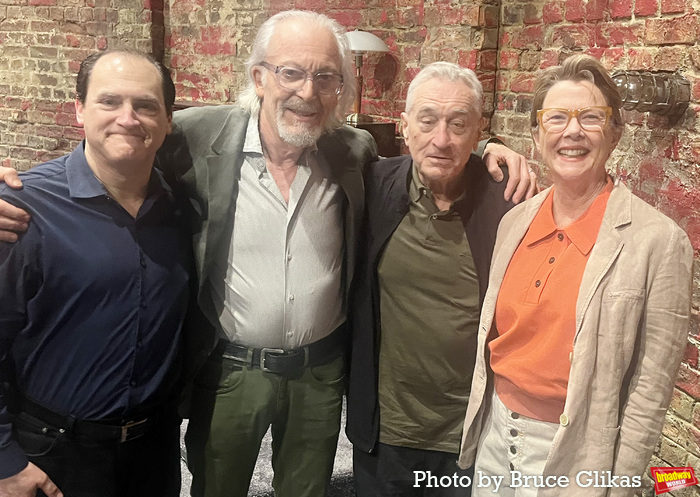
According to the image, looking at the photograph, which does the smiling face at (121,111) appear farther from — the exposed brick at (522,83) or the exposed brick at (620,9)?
the exposed brick at (522,83)

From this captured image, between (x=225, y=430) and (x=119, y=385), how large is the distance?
0.39m

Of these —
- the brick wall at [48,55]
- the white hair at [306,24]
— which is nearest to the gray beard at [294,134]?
the white hair at [306,24]

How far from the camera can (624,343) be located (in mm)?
1294

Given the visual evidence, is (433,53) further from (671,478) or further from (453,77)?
(671,478)

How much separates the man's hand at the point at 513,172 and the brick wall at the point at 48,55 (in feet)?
12.7

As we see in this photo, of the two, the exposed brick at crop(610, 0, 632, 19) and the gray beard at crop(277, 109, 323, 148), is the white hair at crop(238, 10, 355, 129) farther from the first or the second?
the exposed brick at crop(610, 0, 632, 19)

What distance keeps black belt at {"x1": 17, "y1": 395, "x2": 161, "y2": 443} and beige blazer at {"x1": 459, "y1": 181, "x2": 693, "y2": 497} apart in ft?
3.44

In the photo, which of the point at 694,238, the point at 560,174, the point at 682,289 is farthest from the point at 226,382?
the point at 694,238

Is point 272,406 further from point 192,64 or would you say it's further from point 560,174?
point 192,64

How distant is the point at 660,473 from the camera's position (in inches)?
63.7

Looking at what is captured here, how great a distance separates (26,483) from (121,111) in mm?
935

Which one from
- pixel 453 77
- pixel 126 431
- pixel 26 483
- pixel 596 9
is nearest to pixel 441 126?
pixel 453 77

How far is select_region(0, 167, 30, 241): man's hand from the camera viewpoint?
1.42 meters

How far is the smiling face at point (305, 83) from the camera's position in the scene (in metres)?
1.72
